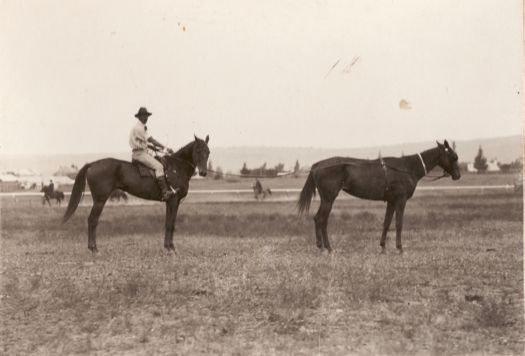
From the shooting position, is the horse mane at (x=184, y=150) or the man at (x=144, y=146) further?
Result: the horse mane at (x=184, y=150)

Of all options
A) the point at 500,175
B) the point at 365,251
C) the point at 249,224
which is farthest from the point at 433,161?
the point at 500,175

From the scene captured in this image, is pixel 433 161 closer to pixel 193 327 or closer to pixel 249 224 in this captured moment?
pixel 249 224

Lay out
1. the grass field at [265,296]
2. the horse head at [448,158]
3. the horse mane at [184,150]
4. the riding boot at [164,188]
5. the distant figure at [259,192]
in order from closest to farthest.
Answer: the grass field at [265,296]
the riding boot at [164,188]
the horse mane at [184,150]
the horse head at [448,158]
the distant figure at [259,192]

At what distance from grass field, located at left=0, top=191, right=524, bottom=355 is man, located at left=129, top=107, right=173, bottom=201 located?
61.2 inches

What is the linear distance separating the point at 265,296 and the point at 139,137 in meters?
5.85

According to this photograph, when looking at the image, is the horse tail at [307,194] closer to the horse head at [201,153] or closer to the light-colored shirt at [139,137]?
the horse head at [201,153]

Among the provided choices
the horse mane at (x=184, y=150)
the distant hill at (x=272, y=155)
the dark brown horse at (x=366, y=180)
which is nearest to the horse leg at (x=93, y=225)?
the horse mane at (x=184, y=150)

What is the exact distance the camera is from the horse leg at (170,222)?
13.2 meters

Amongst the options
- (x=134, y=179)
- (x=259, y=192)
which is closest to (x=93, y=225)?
(x=134, y=179)

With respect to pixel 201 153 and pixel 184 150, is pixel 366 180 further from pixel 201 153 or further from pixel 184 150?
pixel 184 150

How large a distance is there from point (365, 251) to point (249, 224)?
22.5ft

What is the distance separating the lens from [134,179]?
44.3 feet

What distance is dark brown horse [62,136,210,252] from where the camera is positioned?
43.7 ft

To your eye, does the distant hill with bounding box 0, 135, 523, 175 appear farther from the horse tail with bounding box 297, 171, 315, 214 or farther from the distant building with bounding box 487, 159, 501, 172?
the horse tail with bounding box 297, 171, 315, 214
